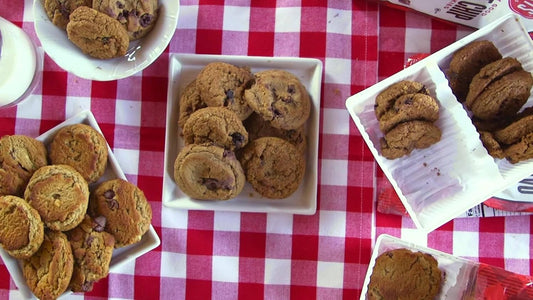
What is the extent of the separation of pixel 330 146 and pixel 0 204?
69cm

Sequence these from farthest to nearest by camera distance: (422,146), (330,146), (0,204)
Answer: (330,146) → (422,146) → (0,204)

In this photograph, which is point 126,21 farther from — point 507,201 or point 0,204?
point 507,201

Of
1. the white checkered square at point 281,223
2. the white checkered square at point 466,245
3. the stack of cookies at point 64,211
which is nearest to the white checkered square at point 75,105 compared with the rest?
the stack of cookies at point 64,211

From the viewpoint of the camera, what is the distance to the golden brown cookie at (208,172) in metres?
1.12

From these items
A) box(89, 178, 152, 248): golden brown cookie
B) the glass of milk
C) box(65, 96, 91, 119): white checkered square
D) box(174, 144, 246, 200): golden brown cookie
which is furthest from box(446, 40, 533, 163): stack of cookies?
the glass of milk

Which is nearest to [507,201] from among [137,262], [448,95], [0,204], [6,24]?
[448,95]

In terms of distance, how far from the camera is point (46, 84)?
130cm

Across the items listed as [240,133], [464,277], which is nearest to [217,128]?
[240,133]

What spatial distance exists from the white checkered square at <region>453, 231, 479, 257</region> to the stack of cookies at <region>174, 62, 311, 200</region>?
0.40 metres

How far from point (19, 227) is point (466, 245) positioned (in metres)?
0.95

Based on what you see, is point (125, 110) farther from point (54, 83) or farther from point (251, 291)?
point (251, 291)

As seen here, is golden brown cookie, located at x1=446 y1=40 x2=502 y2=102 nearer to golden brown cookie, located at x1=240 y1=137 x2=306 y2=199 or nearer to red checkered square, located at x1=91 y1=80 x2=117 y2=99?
golden brown cookie, located at x1=240 y1=137 x2=306 y2=199

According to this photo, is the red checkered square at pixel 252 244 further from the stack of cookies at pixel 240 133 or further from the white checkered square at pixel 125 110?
the white checkered square at pixel 125 110

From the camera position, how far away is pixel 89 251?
1.09 metres
